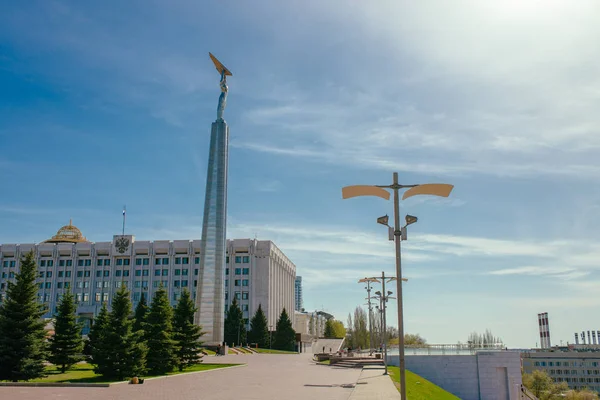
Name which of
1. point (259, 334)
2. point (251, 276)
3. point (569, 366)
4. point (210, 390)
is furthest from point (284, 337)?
point (569, 366)

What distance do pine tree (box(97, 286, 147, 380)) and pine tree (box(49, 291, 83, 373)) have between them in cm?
808

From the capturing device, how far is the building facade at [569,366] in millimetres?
118312

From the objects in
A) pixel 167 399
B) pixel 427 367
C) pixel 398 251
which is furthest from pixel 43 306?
pixel 427 367

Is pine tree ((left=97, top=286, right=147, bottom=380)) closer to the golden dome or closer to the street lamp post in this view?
the street lamp post

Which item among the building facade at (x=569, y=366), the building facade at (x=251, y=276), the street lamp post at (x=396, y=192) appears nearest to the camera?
the street lamp post at (x=396, y=192)

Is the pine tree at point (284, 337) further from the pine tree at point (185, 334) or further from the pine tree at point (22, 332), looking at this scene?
the pine tree at point (22, 332)

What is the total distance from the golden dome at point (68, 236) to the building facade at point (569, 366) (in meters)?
101

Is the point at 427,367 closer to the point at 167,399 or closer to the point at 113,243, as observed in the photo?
the point at 167,399

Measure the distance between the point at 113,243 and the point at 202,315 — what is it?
4871 centimetres

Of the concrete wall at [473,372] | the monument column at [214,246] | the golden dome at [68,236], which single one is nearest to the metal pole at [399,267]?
the concrete wall at [473,372]

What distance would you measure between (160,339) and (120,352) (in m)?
4.34

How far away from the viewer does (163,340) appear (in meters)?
29.6

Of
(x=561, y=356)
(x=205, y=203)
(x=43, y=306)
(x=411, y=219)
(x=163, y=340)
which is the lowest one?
(x=561, y=356)

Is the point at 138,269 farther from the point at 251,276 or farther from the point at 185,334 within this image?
the point at 185,334
